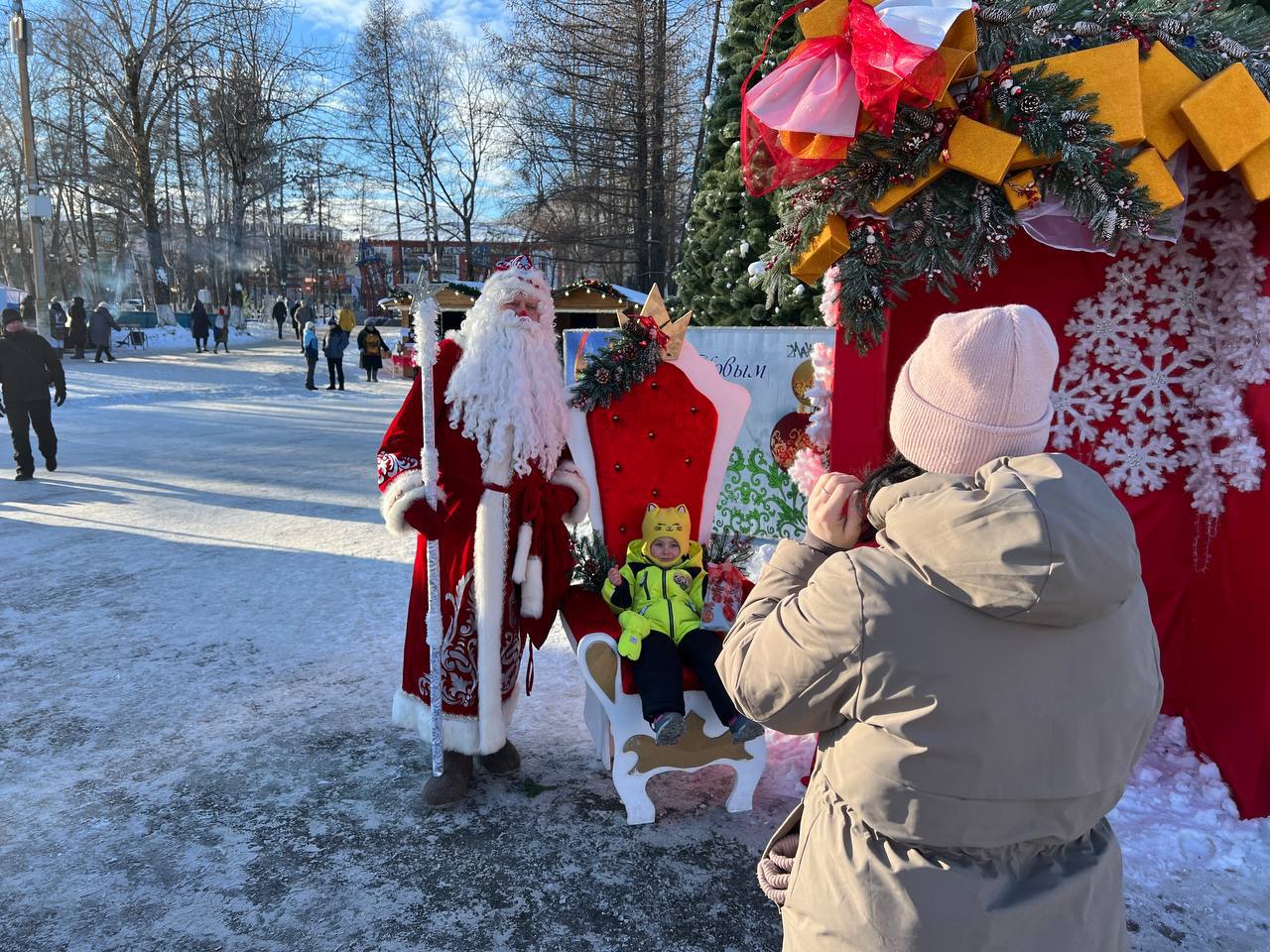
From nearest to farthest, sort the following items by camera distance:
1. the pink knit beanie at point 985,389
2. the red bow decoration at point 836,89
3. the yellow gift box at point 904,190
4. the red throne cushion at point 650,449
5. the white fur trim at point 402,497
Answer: the pink knit beanie at point 985,389 → the red bow decoration at point 836,89 → the yellow gift box at point 904,190 → the white fur trim at point 402,497 → the red throne cushion at point 650,449

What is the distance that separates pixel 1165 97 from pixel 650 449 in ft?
7.12

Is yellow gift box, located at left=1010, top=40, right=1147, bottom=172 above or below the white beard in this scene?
above

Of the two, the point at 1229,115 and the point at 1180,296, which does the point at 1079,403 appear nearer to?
the point at 1180,296

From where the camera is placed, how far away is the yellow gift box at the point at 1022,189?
266cm

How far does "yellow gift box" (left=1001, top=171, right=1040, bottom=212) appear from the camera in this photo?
266cm

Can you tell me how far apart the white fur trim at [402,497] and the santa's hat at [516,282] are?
2.56ft

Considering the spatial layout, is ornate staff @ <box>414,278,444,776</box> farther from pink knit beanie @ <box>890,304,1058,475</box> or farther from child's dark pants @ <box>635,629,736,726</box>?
pink knit beanie @ <box>890,304,1058,475</box>

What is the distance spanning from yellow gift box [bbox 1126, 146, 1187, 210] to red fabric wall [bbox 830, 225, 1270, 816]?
607 mm

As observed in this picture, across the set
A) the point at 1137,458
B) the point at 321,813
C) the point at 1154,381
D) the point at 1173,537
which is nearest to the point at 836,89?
the point at 1154,381

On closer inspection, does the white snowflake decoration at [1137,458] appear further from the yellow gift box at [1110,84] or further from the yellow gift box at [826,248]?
the yellow gift box at [826,248]

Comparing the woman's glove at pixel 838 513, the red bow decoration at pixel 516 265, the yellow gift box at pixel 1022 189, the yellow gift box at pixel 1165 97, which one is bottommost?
the woman's glove at pixel 838 513

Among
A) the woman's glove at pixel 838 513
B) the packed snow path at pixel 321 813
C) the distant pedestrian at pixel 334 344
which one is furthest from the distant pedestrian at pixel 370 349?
the woman's glove at pixel 838 513

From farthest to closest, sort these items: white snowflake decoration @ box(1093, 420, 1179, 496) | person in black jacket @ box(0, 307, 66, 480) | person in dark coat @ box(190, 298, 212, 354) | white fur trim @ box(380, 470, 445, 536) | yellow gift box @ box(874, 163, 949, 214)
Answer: person in dark coat @ box(190, 298, 212, 354), person in black jacket @ box(0, 307, 66, 480), white snowflake decoration @ box(1093, 420, 1179, 496), white fur trim @ box(380, 470, 445, 536), yellow gift box @ box(874, 163, 949, 214)

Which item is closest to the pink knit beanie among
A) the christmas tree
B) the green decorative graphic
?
the green decorative graphic
